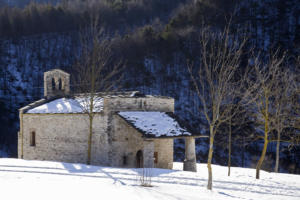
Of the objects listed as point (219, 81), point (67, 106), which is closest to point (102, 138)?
point (67, 106)

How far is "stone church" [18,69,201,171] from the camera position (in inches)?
600

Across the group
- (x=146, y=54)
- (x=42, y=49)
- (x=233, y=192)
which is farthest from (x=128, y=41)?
(x=233, y=192)

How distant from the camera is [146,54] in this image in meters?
43.5

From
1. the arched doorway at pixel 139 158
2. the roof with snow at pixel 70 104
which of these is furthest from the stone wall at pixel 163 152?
the roof with snow at pixel 70 104

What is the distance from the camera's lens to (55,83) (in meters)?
21.6

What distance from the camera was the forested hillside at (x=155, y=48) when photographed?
36.3 metres

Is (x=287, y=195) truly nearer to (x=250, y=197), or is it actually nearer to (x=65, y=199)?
(x=250, y=197)

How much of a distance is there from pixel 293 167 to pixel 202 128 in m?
11.8

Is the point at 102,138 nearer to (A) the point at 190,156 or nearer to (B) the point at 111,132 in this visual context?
(B) the point at 111,132

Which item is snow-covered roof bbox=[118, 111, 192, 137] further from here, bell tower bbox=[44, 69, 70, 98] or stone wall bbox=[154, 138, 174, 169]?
bell tower bbox=[44, 69, 70, 98]

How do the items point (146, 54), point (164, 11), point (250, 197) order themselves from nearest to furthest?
point (250, 197)
point (146, 54)
point (164, 11)

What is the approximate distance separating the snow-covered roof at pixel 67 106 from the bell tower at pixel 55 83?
1666mm

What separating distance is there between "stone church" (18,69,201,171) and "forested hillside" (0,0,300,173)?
14746mm

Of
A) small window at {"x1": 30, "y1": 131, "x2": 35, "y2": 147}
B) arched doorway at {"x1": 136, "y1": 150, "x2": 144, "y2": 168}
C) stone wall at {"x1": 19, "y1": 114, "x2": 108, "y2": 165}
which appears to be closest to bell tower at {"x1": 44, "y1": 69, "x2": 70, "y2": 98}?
stone wall at {"x1": 19, "y1": 114, "x2": 108, "y2": 165}
